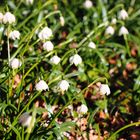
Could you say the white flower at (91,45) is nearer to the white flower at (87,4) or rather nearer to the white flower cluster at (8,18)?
the white flower at (87,4)

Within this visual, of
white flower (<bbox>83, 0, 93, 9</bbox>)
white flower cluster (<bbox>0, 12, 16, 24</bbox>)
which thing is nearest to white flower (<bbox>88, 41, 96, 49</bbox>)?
white flower (<bbox>83, 0, 93, 9</bbox>)

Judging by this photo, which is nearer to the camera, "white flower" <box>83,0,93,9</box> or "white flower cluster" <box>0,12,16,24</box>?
"white flower cluster" <box>0,12,16,24</box>

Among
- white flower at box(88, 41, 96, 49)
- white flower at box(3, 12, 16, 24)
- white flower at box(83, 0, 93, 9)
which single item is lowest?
white flower at box(88, 41, 96, 49)

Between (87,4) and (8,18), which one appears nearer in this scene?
(8,18)

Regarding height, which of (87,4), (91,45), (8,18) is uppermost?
(87,4)

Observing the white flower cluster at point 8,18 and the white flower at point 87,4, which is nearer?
the white flower cluster at point 8,18

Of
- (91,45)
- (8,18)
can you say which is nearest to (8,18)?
(8,18)

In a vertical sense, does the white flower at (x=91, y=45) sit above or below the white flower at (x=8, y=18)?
below

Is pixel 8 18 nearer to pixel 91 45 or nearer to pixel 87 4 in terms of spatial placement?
pixel 91 45

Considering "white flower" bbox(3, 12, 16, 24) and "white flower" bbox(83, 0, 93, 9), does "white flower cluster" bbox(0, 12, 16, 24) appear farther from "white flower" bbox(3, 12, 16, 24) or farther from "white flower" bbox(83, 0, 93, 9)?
"white flower" bbox(83, 0, 93, 9)

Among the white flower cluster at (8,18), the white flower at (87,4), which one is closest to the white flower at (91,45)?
the white flower at (87,4)

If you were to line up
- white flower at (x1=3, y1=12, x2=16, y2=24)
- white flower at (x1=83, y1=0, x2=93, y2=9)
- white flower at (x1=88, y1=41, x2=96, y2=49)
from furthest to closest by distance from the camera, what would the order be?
white flower at (x1=83, y1=0, x2=93, y2=9) → white flower at (x1=88, y1=41, x2=96, y2=49) → white flower at (x1=3, y1=12, x2=16, y2=24)
